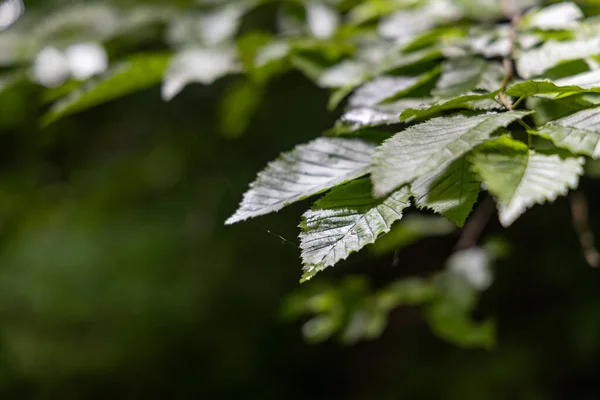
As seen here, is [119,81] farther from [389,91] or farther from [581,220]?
[581,220]

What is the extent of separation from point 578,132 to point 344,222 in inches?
8.3

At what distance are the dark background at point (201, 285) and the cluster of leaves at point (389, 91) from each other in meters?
0.52

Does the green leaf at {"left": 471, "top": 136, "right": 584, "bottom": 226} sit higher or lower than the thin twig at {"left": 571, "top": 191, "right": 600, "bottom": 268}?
higher

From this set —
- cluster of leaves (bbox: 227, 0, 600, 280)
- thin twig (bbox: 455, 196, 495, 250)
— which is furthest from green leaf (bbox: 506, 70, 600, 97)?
thin twig (bbox: 455, 196, 495, 250)

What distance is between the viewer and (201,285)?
2371 mm

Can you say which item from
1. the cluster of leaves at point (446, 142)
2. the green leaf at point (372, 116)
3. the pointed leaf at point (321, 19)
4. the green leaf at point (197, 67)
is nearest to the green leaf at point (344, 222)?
the cluster of leaves at point (446, 142)

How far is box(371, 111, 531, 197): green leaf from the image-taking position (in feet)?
1.27

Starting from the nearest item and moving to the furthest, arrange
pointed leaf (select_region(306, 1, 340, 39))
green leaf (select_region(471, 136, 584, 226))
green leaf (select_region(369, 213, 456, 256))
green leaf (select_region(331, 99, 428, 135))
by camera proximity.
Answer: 1. green leaf (select_region(471, 136, 584, 226))
2. green leaf (select_region(331, 99, 428, 135))
3. pointed leaf (select_region(306, 1, 340, 39))
4. green leaf (select_region(369, 213, 456, 256))

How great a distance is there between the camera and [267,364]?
2.48 metres

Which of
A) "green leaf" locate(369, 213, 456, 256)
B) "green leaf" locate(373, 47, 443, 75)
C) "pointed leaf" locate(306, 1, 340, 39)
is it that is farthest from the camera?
"green leaf" locate(369, 213, 456, 256)

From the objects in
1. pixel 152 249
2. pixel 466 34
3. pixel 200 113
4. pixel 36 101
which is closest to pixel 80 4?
pixel 36 101

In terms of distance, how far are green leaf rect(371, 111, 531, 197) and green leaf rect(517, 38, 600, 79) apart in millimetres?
251

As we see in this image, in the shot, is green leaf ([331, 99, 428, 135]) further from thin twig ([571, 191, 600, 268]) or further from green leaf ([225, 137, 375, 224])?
thin twig ([571, 191, 600, 268])

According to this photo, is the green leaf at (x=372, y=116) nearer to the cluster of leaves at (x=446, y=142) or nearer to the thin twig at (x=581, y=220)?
the cluster of leaves at (x=446, y=142)
